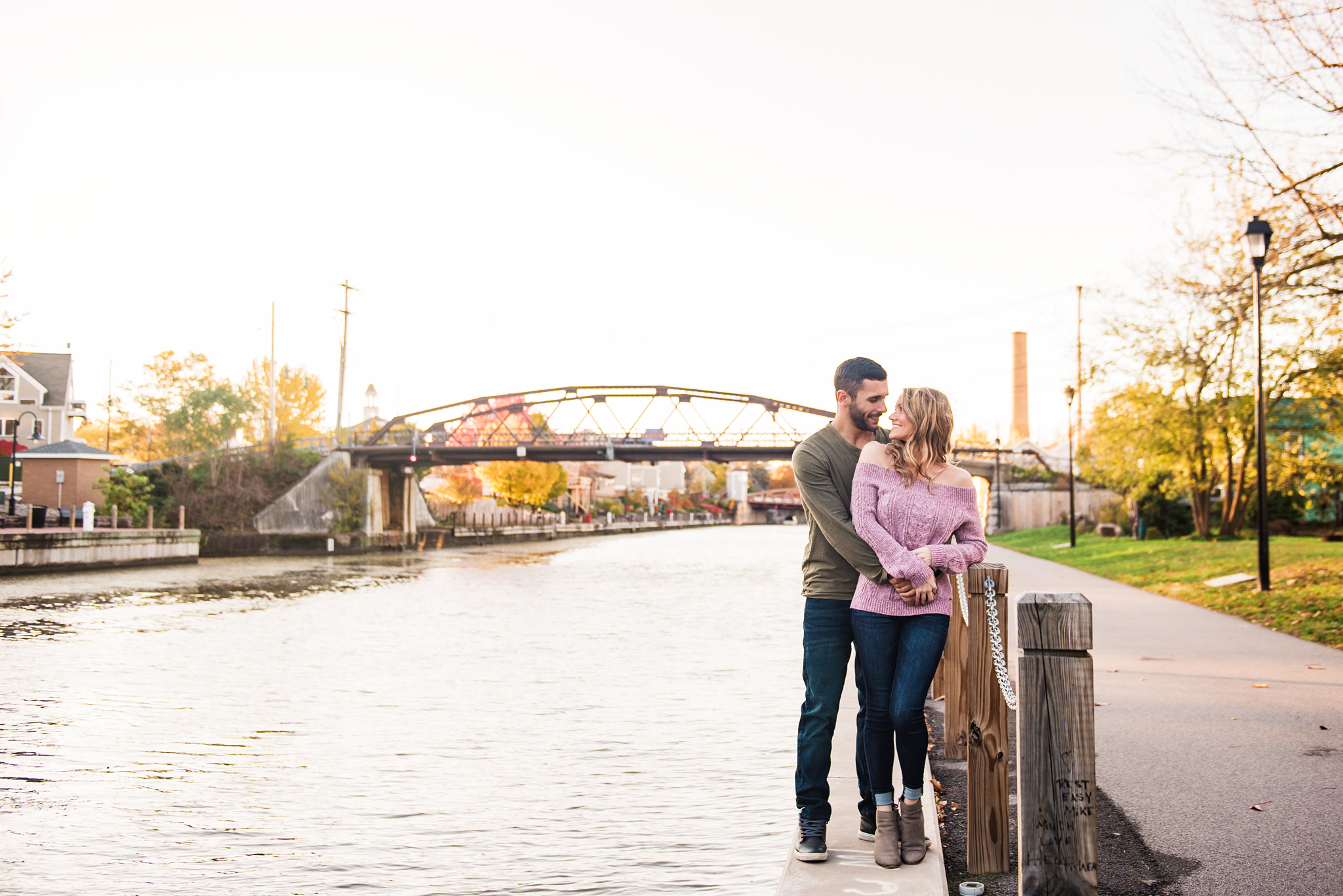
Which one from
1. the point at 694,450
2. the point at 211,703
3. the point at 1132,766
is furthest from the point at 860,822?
A: the point at 694,450

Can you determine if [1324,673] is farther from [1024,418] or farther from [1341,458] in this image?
[1024,418]

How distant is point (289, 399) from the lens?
241ft

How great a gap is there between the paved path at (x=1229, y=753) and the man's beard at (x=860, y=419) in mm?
1972

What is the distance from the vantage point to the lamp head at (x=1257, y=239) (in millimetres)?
13703

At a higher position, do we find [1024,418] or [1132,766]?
[1024,418]

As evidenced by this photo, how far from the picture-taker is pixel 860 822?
4.57m

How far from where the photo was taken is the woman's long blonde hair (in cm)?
401

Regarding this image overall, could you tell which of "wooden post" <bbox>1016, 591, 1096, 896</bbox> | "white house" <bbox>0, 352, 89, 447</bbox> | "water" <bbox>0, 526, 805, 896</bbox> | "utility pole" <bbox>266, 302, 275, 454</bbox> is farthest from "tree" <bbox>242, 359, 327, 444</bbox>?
"wooden post" <bbox>1016, 591, 1096, 896</bbox>

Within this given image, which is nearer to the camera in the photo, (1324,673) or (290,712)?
(1324,673)

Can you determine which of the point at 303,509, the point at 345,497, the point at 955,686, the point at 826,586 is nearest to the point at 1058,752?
the point at 826,586

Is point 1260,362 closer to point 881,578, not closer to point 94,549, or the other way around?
point 881,578

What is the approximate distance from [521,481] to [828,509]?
81.9 meters

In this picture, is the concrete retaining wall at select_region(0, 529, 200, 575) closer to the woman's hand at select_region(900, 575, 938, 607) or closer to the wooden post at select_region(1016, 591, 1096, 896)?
the woman's hand at select_region(900, 575, 938, 607)

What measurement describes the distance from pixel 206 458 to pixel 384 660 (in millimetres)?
44321
